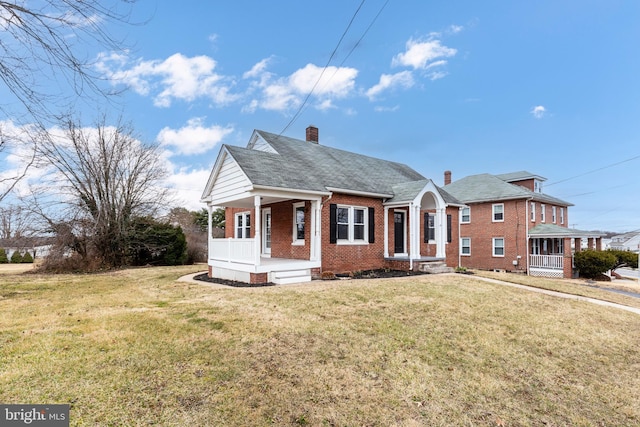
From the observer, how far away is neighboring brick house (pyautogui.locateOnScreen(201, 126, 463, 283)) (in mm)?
11195

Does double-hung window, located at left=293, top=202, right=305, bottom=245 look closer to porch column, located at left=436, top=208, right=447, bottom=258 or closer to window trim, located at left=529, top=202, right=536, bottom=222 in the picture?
porch column, located at left=436, top=208, right=447, bottom=258

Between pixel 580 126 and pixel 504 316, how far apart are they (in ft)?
73.3

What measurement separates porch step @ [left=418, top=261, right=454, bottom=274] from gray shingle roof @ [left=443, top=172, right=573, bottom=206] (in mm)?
12847

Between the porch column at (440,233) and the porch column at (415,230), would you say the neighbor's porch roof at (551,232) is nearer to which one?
the porch column at (440,233)

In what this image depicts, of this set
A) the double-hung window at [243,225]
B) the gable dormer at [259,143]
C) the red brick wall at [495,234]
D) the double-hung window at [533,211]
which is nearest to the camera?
the gable dormer at [259,143]

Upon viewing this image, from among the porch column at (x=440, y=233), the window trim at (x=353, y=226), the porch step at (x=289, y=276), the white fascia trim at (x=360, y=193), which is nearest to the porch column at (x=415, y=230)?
the white fascia trim at (x=360, y=193)

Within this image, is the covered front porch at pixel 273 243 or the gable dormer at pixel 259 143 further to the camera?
the gable dormer at pixel 259 143

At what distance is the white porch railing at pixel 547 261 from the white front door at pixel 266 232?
66.7 feet

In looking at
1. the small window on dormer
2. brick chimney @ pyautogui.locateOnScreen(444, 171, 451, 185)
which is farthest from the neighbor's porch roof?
brick chimney @ pyautogui.locateOnScreen(444, 171, 451, 185)

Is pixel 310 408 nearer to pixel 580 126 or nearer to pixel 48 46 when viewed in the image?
pixel 48 46

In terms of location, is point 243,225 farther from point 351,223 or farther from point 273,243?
point 351,223

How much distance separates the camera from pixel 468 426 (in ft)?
10.9

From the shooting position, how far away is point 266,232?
15594 millimetres

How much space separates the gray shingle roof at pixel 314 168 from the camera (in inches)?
446
